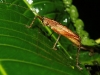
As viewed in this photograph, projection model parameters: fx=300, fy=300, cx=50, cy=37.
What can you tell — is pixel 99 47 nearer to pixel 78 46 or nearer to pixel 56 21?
pixel 78 46

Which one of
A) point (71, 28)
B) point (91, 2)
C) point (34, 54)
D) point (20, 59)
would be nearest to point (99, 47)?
point (71, 28)

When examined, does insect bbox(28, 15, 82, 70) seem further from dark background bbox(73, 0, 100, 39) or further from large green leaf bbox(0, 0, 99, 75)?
dark background bbox(73, 0, 100, 39)

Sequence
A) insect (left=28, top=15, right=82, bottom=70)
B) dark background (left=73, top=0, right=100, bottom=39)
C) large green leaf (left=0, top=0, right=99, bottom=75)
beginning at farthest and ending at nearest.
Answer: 1. dark background (left=73, top=0, right=100, bottom=39)
2. insect (left=28, top=15, right=82, bottom=70)
3. large green leaf (left=0, top=0, right=99, bottom=75)

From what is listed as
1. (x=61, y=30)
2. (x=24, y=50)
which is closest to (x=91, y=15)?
(x=61, y=30)

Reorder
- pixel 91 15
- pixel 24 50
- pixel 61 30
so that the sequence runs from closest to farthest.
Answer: pixel 24 50, pixel 61 30, pixel 91 15

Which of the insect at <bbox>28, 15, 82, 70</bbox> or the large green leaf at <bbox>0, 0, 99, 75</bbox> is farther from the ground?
the large green leaf at <bbox>0, 0, 99, 75</bbox>

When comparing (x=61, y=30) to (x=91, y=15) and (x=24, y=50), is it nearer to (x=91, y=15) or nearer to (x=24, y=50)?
(x=91, y=15)

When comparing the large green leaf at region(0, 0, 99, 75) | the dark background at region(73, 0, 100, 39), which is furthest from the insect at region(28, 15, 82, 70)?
the dark background at region(73, 0, 100, 39)

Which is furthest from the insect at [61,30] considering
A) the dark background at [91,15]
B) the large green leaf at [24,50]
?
the dark background at [91,15]
